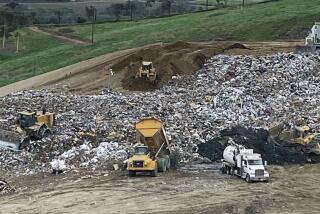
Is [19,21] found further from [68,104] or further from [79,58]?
[68,104]

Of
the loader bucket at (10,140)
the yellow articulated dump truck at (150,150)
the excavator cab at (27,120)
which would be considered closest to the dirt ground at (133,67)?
the excavator cab at (27,120)

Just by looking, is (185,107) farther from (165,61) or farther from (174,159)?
A: (165,61)

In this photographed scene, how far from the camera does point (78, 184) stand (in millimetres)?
25172

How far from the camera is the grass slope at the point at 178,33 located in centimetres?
6181

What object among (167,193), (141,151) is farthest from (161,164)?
(167,193)

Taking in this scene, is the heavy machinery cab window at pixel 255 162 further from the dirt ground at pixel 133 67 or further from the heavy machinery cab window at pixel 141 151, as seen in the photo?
the dirt ground at pixel 133 67

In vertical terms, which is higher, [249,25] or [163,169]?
[249,25]

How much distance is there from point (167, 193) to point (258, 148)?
21.6 ft

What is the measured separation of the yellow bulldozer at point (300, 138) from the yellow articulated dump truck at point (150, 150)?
17.2ft

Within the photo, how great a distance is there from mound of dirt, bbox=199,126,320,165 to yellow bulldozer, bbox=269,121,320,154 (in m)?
0.31

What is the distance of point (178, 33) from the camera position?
6731 centimetres

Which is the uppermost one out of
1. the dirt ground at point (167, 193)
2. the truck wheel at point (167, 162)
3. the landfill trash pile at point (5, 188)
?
the truck wheel at point (167, 162)

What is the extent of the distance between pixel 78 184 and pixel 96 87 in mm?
20853

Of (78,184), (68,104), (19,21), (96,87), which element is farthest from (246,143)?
(19,21)
